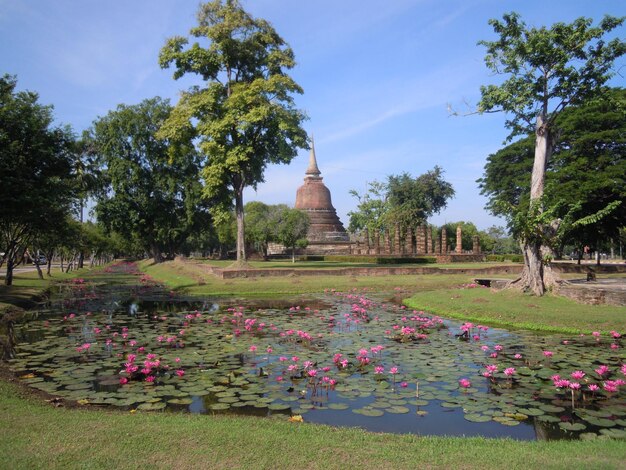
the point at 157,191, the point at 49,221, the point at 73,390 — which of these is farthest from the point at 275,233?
the point at 73,390

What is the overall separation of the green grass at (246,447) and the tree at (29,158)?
501 inches

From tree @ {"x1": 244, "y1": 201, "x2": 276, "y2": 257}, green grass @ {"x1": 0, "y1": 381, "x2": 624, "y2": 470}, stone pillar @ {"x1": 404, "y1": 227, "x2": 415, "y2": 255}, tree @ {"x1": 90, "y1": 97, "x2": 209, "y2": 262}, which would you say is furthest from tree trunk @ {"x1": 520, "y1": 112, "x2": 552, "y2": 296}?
tree @ {"x1": 244, "y1": 201, "x2": 276, "y2": 257}

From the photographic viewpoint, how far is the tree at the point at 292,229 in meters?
52.3

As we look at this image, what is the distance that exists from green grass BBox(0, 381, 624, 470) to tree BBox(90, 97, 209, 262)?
1599 inches

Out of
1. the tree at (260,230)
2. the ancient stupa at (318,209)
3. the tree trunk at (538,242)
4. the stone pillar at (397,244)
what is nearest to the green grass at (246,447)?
the tree trunk at (538,242)

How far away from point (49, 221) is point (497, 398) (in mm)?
21017

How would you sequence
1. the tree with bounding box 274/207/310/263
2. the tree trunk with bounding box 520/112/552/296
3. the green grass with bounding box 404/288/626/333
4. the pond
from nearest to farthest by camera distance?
the pond < the green grass with bounding box 404/288/626/333 < the tree trunk with bounding box 520/112/552/296 < the tree with bounding box 274/207/310/263

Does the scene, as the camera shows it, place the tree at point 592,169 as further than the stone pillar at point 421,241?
No

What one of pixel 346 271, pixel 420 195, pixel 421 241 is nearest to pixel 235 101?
pixel 346 271

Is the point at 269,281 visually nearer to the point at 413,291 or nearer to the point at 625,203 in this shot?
the point at 413,291

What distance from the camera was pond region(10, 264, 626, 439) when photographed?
6184 millimetres

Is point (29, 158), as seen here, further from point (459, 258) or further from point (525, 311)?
point (459, 258)

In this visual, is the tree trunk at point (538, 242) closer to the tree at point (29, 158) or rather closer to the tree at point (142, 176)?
the tree at point (29, 158)

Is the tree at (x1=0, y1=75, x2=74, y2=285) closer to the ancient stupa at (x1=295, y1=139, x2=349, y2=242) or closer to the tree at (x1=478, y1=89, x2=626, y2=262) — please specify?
the tree at (x1=478, y1=89, x2=626, y2=262)
